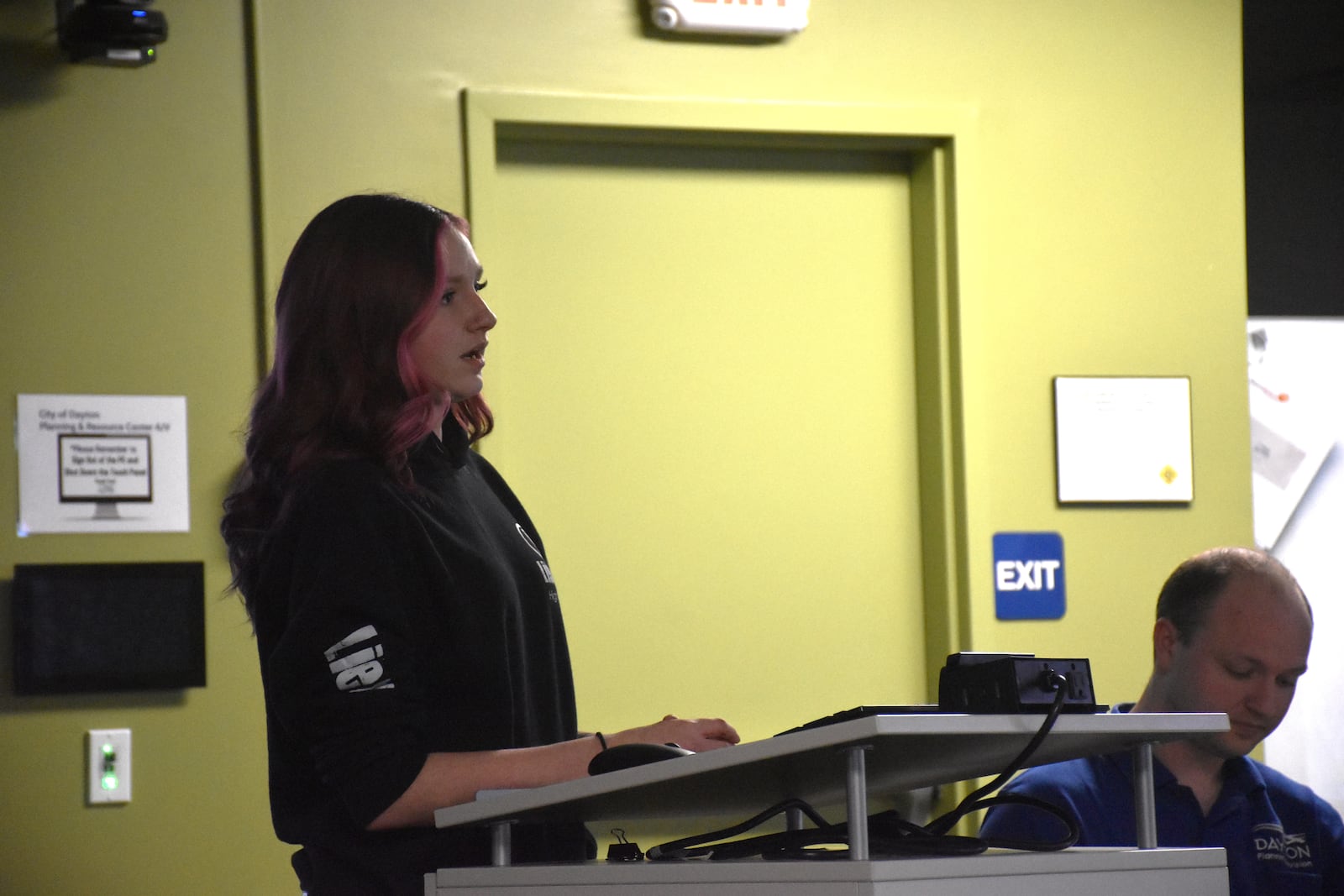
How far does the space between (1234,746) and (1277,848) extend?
0.15m

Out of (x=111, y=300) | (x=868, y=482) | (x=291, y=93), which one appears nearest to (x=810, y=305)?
(x=868, y=482)

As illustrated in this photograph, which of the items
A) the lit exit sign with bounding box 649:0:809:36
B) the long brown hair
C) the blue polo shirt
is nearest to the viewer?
the long brown hair

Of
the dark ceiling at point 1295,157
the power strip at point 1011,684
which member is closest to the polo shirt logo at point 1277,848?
the power strip at point 1011,684

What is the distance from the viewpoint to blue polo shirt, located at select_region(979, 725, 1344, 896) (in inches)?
78.5

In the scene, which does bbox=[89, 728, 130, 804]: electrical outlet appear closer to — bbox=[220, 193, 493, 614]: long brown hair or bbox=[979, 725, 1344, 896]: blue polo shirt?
bbox=[220, 193, 493, 614]: long brown hair

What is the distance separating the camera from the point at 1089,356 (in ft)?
11.2

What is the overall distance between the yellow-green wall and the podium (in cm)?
175

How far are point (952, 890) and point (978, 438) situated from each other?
7.78ft

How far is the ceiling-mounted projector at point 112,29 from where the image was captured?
274cm

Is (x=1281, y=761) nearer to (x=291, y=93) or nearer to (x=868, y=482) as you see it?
(x=868, y=482)

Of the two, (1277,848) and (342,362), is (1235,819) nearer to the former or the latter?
(1277,848)

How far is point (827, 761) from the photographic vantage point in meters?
1.08

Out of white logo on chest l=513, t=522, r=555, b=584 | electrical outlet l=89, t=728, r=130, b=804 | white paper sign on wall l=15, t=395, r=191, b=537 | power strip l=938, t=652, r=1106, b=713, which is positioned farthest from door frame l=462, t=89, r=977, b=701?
power strip l=938, t=652, r=1106, b=713

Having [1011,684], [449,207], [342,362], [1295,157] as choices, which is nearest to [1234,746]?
[1011,684]
